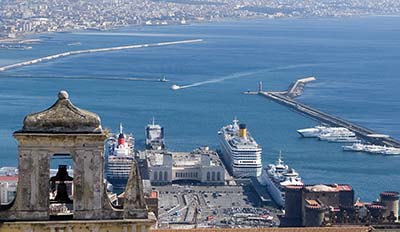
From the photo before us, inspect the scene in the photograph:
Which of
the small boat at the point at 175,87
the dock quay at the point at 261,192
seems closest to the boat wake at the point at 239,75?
the small boat at the point at 175,87

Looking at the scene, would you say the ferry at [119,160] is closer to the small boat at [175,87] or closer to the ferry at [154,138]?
the ferry at [154,138]

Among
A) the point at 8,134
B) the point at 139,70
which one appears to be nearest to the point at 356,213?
the point at 8,134

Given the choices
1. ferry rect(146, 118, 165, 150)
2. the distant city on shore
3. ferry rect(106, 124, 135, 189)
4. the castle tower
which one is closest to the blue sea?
ferry rect(146, 118, 165, 150)

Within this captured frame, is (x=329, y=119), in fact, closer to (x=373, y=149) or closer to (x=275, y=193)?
(x=373, y=149)

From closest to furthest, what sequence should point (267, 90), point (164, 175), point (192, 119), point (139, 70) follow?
point (164, 175)
point (192, 119)
point (267, 90)
point (139, 70)

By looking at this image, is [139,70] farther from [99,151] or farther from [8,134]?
[99,151]

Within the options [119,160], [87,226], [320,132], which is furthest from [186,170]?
[87,226]
